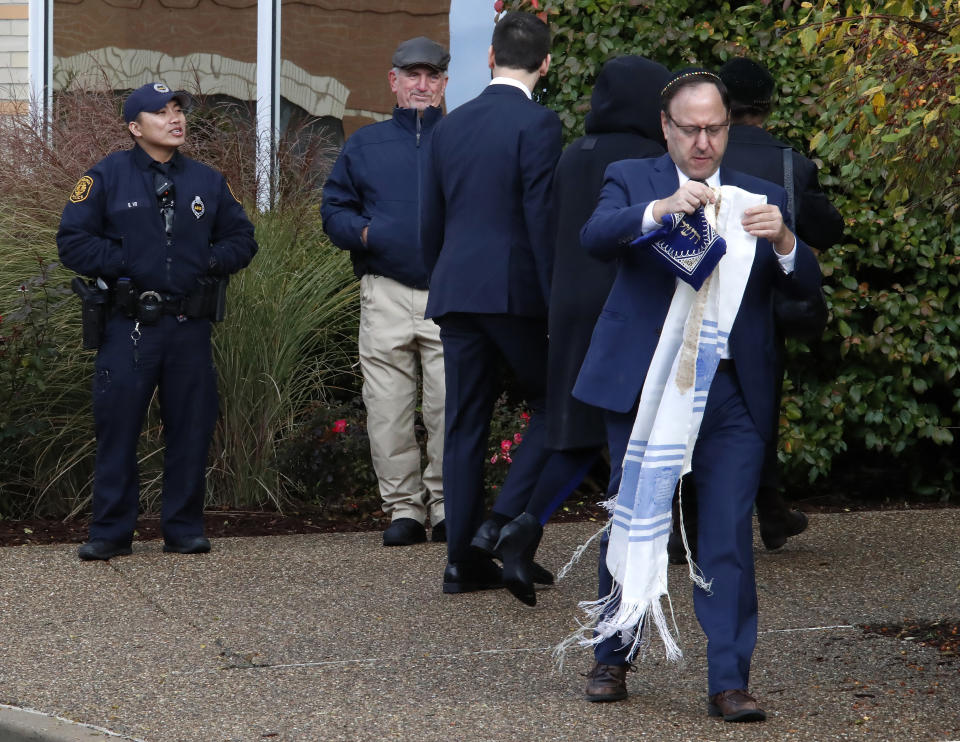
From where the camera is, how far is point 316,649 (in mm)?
5105

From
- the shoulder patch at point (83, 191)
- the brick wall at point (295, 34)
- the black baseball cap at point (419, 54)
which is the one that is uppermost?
the brick wall at point (295, 34)

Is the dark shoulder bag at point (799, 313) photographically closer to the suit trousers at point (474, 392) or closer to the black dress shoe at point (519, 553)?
→ the black dress shoe at point (519, 553)

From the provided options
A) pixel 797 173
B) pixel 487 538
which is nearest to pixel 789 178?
pixel 797 173

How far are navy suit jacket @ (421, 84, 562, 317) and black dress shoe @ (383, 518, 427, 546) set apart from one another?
1.39 metres

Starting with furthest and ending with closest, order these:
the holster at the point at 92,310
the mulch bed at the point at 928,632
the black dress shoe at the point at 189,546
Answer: the black dress shoe at the point at 189,546 → the holster at the point at 92,310 → the mulch bed at the point at 928,632

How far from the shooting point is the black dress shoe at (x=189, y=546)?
662 cm

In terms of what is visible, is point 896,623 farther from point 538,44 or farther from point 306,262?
point 306,262

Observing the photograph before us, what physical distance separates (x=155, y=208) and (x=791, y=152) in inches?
106

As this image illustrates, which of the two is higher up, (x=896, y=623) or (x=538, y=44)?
(x=538, y=44)

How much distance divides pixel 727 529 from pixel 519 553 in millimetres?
1233

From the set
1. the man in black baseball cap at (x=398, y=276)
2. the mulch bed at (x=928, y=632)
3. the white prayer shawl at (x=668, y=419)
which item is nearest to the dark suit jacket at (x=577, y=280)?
the white prayer shawl at (x=668, y=419)

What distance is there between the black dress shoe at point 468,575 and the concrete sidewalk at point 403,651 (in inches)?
2.7

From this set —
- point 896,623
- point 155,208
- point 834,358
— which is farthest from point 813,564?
point 155,208

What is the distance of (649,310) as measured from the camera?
429 cm
